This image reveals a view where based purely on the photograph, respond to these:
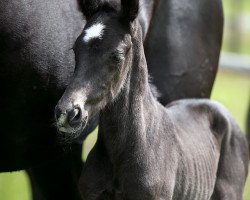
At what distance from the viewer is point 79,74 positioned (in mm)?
5113

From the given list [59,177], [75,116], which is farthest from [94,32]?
[59,177]

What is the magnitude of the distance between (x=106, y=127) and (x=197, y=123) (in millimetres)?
1020

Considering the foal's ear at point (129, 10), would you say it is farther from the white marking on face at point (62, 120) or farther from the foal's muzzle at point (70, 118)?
the white marking on face at point (62, 120)

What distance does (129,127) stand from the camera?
5559 mm

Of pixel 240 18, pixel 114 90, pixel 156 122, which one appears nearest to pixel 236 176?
pixel 156 122

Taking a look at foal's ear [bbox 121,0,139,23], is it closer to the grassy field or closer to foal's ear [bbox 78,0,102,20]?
foal's ear [bbox 78,0,102,20]

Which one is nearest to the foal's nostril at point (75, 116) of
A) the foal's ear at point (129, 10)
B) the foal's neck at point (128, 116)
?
the foal's neck at point (128, 116)

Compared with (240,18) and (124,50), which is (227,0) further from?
(124,50)

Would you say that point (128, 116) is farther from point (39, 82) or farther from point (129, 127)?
point (39, 82)

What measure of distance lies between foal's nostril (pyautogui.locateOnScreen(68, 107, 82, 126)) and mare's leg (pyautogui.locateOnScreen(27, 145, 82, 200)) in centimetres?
156

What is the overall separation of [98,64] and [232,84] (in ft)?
30.0

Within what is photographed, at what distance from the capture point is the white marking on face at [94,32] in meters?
5.14

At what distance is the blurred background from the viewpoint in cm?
907

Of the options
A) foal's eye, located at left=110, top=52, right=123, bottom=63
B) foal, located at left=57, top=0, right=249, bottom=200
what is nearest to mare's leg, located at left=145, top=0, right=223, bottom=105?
foal, located at left=57, top=0, right=249, bottom=200
